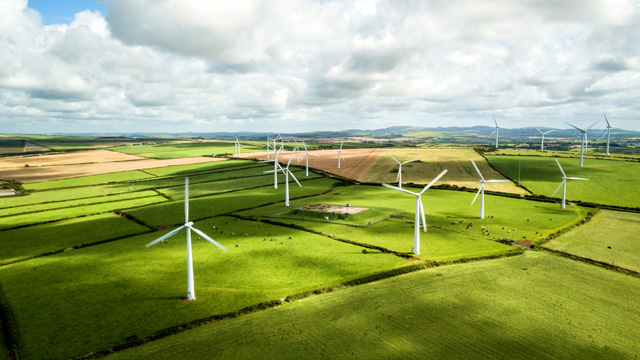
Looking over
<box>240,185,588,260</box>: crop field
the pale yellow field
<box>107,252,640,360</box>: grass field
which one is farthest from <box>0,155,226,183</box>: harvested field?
<box>107,252,640,360</box>: grass field

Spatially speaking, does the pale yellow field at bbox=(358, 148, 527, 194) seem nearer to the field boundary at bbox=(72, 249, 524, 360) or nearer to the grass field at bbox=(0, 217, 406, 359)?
the field boundary at bbox=(72, 249, 524, 360)

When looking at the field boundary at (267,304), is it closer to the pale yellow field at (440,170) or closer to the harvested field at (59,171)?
the pale yellow field at (440,170)

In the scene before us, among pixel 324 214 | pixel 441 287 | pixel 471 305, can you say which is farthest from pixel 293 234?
pixel 471 305

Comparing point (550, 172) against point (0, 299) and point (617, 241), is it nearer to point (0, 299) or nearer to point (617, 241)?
point (617, 241)

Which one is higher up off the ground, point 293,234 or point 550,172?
point 550,172

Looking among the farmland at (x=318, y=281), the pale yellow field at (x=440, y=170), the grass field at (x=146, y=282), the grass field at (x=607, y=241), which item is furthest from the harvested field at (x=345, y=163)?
the grass field at (x=146, y=282)

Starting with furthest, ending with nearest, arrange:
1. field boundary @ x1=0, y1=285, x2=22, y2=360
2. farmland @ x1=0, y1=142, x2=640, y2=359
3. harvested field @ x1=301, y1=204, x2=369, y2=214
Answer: harvested field @ x1=301, y1=204, x2=369, y2=214 → farmland @ x1=0, y1=142, x2=640, y2=359 → field boundary @ x1=0, y1=285, x2=22, y2=360
